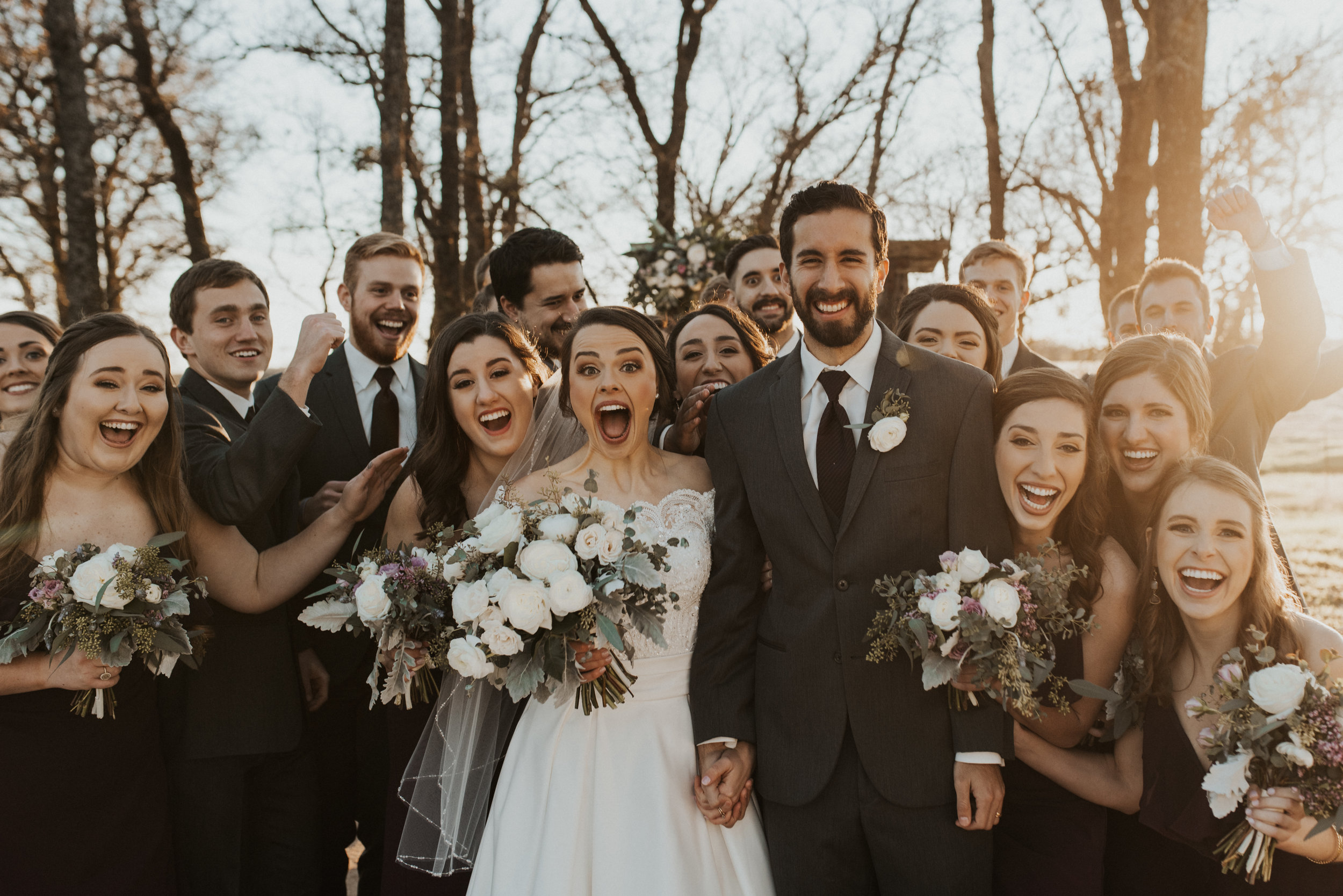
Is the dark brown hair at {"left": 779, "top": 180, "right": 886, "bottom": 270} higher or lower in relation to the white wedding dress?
higher

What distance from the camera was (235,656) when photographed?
12.7 feet

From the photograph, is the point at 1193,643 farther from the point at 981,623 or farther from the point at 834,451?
the point at 834,451

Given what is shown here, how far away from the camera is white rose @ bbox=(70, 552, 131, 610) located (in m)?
2.95

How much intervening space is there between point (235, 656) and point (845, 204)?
317 cm

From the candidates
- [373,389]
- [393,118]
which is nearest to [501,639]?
[373,389]

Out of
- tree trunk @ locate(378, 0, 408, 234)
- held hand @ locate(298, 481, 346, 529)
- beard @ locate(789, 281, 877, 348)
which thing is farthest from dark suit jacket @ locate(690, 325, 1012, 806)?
tree trunk @ locate(378, 0, 408, 234)

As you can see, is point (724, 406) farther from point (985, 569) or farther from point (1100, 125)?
point (1100, 125)

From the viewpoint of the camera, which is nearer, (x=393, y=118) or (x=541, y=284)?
(x=541, y=284)

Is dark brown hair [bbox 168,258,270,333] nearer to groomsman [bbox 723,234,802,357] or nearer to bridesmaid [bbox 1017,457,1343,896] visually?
groomsman [bbox 723,234,802,357]

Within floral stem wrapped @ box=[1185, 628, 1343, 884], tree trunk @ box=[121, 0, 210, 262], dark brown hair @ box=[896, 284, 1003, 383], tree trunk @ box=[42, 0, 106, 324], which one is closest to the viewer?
floral stem wrapped @ box=[1185, 628, 1343, 884]

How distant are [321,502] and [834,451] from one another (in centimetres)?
249

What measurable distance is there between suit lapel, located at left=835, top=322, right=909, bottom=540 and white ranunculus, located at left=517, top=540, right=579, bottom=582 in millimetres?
935

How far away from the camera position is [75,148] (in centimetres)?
1166

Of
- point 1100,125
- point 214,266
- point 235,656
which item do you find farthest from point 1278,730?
point 1100,125
